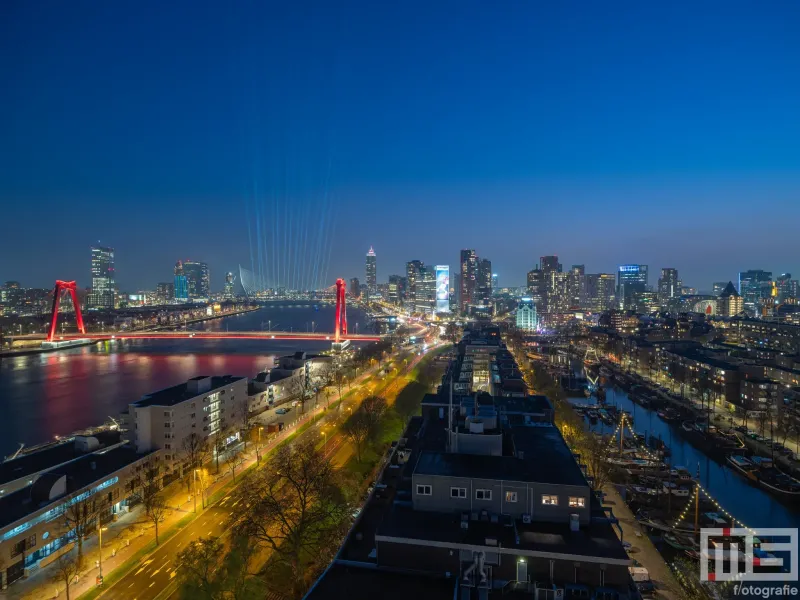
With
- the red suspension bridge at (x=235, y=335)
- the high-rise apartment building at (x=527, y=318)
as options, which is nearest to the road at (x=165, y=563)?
the red suspension bridge at (x=235, y=335)

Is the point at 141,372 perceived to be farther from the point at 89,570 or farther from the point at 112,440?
the point at 89,570

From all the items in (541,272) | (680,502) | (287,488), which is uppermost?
(541,272)

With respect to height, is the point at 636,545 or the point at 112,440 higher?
the point at 112,440

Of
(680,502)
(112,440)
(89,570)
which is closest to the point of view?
(89,570)

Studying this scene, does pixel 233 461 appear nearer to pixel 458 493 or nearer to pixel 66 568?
pixel 66 568

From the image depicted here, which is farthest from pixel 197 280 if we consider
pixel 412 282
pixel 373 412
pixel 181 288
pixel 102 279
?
pixel 373 412

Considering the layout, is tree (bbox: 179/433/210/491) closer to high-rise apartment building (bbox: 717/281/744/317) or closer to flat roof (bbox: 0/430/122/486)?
flat roof (bbox: 0/430/122/486)

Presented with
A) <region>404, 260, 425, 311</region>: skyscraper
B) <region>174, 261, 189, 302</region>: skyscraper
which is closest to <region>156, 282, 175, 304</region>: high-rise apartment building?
<region>174, 261, 189, 302</region>: skyscraper

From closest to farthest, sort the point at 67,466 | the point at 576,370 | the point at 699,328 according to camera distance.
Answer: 1. the point at 67,466
2. the point at 576,370
3. the point at 699,328

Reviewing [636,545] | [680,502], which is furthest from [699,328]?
[636,545]
